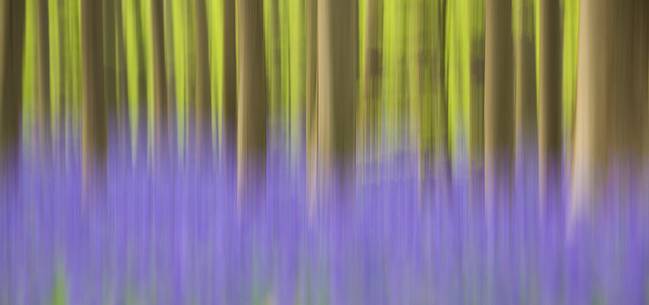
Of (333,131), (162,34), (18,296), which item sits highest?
(162,34)

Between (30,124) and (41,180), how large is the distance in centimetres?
8

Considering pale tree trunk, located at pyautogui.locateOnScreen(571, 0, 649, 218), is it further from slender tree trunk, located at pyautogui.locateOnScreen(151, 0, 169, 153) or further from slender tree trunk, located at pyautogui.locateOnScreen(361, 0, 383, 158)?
slender tree trunk, located at pyautogui.locateOnScreen(151, 0, 169, 153)

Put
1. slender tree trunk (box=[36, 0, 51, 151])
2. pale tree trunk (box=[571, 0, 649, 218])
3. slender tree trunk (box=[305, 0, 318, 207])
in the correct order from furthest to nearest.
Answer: slender tree trunk (box=[36, 0, 51, 151]) < slender tree trunk (box=[305, 0, 318, 207]) < pale tree trunk (box=[571, 0, 649, 218])

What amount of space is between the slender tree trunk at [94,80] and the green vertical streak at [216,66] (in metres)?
0.15

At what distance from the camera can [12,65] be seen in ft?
3.08

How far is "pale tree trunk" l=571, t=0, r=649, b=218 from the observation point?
73cm

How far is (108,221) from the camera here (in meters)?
0.91

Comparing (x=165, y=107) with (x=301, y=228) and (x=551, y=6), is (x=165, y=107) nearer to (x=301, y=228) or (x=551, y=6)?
(x=301, y=228)

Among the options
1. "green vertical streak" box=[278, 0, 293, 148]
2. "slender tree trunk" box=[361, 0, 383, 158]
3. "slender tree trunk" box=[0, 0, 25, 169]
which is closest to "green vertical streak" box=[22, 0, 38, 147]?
"slender tree trunk" box=[0, 0, 25, 169]

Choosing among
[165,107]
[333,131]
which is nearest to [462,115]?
[333,131]

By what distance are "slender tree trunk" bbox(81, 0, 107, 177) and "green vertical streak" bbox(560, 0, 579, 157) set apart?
0.58 m

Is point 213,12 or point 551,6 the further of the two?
point 213,12

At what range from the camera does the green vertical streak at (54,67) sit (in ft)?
3.05

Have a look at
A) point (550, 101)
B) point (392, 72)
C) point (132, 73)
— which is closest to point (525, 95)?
point (550, 101)
